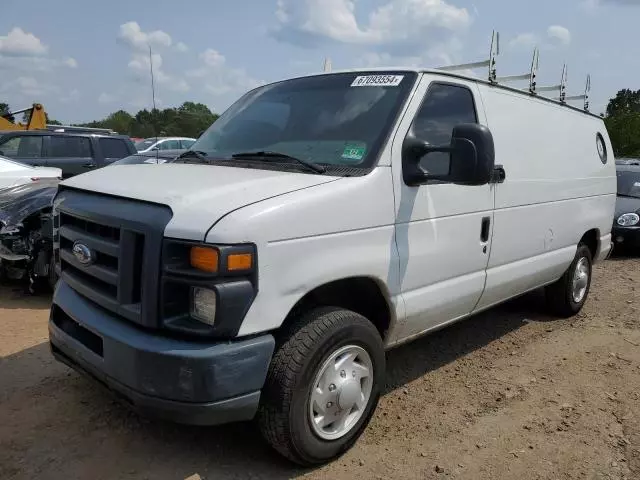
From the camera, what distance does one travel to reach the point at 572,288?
18.3 ft

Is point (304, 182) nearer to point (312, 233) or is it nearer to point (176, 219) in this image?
point (312, 233)

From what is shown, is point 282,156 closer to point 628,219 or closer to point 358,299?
point 358,299

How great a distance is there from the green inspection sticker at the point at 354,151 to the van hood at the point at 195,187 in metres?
0.29

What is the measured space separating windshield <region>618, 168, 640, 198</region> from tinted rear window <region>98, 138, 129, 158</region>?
10.0 m

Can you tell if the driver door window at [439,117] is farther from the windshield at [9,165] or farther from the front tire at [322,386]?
the windshield at [9,165]

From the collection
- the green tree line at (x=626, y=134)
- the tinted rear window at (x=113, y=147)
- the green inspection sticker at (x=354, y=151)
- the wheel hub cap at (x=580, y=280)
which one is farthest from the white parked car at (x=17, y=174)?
A: the green tree line at (x=626, y=134)

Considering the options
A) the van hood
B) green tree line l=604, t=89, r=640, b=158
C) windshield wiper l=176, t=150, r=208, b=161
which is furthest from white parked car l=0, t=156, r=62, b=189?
green tree line l=604, t=89, r=640, b=158

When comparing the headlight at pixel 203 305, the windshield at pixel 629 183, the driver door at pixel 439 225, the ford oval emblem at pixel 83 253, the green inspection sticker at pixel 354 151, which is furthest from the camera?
the windshield at pixel 629 183

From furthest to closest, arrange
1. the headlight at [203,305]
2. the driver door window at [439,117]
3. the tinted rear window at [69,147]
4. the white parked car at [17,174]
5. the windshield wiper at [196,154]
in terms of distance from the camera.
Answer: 1. the tinted rear window at [69,147]
2. the white parked car at [17,174]
3. the windshield wiper at [196,154]
4. the driver door window at [439,117]
5. the headlight at [203,305]

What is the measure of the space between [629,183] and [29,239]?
9956mm

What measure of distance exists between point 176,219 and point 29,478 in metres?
1.58

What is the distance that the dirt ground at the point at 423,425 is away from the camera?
2.97 metres

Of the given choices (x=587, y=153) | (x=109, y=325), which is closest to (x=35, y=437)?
(x=109, y=325)

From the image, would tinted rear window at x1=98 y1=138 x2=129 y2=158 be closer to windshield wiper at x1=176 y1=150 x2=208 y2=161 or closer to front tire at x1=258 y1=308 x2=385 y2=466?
windshield wiper at x1=176 y1=150 x2=208 y2=161
